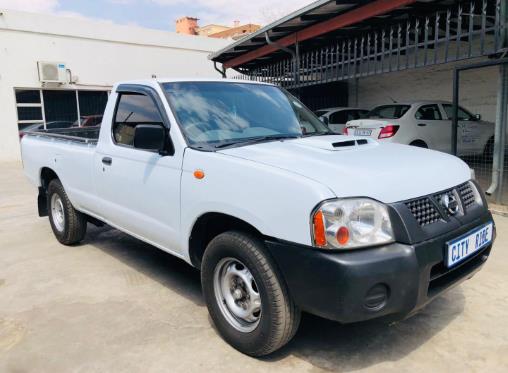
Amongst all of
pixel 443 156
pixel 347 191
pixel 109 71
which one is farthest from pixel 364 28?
pixel 109 71

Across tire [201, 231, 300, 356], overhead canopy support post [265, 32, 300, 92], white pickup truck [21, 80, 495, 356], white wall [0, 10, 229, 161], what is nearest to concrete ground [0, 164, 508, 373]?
tire [201, 231, 300, 356]

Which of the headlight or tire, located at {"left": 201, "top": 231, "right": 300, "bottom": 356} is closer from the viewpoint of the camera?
the headlight

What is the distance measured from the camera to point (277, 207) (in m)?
2.54

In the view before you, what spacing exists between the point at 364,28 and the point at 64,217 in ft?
27.7

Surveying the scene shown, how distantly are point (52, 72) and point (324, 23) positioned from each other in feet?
40.4

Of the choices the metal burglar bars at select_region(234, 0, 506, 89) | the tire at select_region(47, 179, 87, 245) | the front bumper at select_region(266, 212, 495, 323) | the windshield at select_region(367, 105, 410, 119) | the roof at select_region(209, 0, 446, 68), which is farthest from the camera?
the windshield at select_region(367, 105, 410, 119)

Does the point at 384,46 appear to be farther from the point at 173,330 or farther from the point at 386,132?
the point at 173,330

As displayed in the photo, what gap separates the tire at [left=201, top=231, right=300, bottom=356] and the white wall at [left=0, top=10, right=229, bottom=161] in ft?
57.9

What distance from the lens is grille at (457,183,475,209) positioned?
9.83ft

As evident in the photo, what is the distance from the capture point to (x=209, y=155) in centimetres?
304

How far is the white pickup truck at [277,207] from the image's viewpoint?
94.7 inches

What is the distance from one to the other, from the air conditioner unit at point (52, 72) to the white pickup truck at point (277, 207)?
15529 millimetres

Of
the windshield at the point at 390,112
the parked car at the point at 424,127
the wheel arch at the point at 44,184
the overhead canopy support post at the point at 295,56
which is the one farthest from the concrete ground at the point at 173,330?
the overhead canopy support post at the point at 295,56

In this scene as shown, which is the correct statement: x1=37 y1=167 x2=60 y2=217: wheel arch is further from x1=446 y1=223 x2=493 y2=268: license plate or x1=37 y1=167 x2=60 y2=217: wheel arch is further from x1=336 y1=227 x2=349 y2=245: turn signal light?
x1=446 y1=223 x2=493 y2=268: license plate
